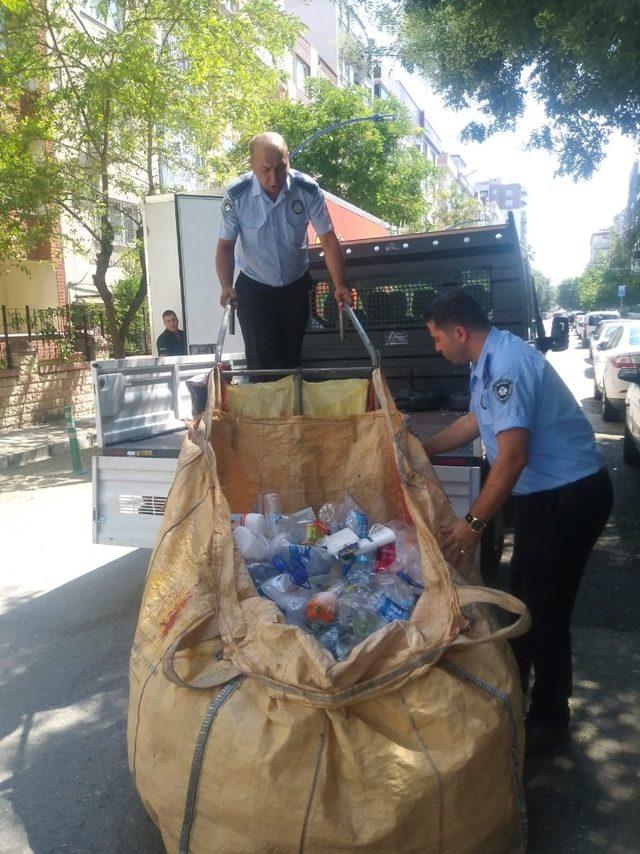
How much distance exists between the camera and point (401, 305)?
618 cm

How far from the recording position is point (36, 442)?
12148 mm

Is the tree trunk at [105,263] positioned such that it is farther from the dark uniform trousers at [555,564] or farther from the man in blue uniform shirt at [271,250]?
the dark uniform trousers at [555,564]

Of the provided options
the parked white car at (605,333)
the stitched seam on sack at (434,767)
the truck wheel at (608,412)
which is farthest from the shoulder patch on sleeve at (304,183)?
the parked white car at (605,333)

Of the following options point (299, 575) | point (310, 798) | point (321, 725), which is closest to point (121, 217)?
point (299, 575)

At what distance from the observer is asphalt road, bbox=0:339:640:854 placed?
2.78 meters

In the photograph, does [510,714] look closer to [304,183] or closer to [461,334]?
[461,334]

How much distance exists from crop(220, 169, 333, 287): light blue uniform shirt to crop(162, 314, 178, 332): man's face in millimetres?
4574

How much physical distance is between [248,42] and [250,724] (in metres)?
13.7

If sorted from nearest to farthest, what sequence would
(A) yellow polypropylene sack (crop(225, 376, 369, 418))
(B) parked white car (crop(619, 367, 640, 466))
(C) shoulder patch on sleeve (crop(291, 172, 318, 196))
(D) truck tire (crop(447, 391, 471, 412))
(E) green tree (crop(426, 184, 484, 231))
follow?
(A) yellow polypropylene sack (crop(225, 376, 369, 418)), (C) shoulder patch on sleeve (crop(291, 172, 318, 196)), (D) truck tire (crop(447, 391, 471, 412)), (B) parked white car (crop(619, 367, 640, 466)), (E) green tree (crop(426, 184, 484, 231))

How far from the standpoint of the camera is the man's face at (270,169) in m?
4.22

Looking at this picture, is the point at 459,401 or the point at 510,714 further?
the point at 459,401

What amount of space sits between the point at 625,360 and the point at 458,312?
378 inches

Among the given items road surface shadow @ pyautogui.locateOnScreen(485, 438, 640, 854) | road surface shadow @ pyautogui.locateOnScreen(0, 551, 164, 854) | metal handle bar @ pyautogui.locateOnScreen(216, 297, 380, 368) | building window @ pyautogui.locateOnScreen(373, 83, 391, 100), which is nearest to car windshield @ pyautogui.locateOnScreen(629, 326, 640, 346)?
road surface shadow @ pyautogui.locateOnScreen(485, 438, 640, 854)

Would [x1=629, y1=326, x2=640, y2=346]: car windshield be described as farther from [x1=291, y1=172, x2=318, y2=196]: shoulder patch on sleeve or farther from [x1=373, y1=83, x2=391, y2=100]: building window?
[x1=373, y1=83, x2=391, y2=100]: building window
